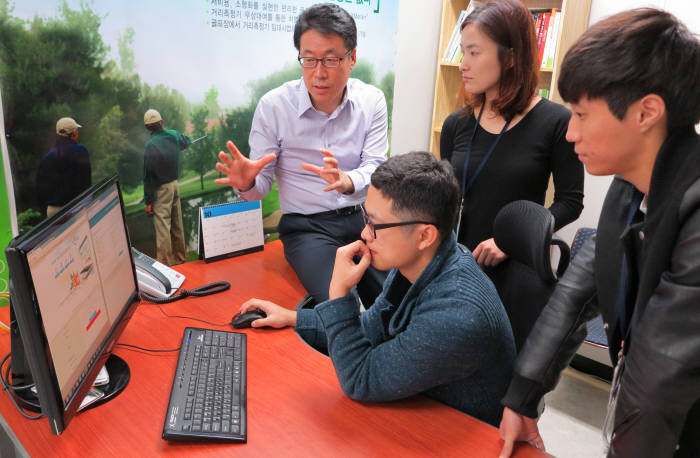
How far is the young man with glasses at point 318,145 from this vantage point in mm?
1980

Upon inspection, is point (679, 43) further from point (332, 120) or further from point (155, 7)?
point (155, 7)

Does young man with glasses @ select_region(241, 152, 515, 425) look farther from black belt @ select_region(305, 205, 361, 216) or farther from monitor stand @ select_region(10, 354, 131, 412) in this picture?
black belt @ select_region(305, 205, 361, 216)

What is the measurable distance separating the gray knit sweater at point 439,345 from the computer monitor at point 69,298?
535 millimetres

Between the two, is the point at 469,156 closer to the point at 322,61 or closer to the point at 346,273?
the point at 322,61

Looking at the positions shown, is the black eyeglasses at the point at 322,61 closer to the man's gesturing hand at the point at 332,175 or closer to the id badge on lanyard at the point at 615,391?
the man's gesturing hand at the point at 332,175

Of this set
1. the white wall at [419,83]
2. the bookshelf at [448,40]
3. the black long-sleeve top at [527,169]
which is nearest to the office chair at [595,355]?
the white wall at [419,83]

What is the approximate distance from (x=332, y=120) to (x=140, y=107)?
810 millimetres

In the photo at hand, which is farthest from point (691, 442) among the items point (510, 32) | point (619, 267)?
point (510, 32)

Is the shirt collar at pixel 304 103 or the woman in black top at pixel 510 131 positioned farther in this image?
the shirt collar at pixel 304 103

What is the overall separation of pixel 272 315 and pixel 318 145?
90cm

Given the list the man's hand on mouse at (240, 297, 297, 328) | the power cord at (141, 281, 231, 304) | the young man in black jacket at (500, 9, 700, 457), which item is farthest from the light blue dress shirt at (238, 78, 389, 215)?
the young man in black jacket at (500, 9, 700, 457)

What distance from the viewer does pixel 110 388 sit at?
125 cm

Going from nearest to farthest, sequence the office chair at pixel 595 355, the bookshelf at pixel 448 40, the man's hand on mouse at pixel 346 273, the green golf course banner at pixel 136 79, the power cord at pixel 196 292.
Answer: the man's hand on mouse at pixel 346 273 < the power cord at pixel 196 292 < the green golf course banner at pixel 136 79 < the office chair at pixel 595 355 < the bookshelf at pixel 448 40

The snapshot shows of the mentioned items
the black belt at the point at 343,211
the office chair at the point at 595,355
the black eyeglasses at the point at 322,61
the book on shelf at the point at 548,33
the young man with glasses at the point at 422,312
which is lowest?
the office chair at the point at 595,355
